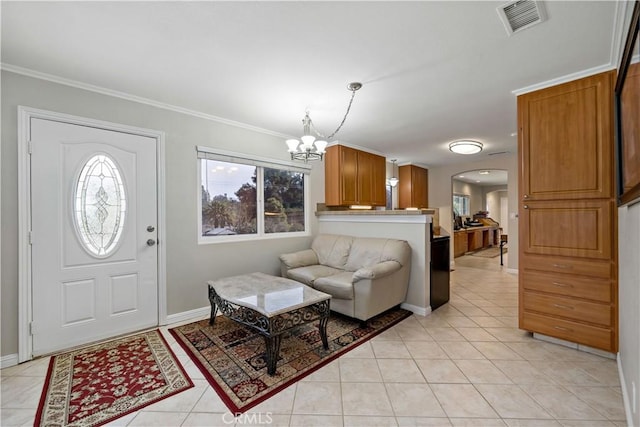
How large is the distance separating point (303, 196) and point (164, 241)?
217cm

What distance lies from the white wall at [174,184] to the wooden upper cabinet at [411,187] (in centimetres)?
304

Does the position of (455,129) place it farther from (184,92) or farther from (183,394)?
(183,394)

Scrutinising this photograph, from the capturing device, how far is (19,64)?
2230mm

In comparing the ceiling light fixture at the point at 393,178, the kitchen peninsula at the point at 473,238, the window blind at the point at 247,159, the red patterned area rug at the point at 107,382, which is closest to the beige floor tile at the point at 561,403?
the red patterned area rug at the point at 107,382

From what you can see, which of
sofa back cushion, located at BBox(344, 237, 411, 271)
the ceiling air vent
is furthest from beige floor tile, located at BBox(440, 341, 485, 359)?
the ceiling air vent

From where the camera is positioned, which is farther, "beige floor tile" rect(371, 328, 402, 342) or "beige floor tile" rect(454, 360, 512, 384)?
"beige floor tile" rect(371, 328, 402, 342)

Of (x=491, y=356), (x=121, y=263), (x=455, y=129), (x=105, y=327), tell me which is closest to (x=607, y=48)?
(x=455, y=129)

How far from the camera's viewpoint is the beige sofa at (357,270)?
9.55 feet

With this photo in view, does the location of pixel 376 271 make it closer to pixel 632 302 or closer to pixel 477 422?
pixel 477 422

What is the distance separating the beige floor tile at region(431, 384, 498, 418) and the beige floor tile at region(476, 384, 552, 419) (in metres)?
0.05

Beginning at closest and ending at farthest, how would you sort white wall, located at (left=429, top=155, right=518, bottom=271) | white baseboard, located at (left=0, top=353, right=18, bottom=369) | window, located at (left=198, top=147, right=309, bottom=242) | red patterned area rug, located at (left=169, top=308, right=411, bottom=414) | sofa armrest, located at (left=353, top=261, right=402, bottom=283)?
red patterned area rug, located at (left=169, top=308, right=411, bottom=414) → white baseboard, located at (left=0, top=353, right=18, bottom=369) → sofa armrest, located at (left=353, top=261, right=402, bottom=283) → window, located at (left=198, top=147, right=309, bottom=242) → white wall, located at (left=429, top=155, right=518, bottom=271)

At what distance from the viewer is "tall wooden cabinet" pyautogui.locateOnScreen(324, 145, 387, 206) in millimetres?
4570

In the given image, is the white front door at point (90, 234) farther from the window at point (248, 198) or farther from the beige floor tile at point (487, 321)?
the beige floor tile at point (487, 321)

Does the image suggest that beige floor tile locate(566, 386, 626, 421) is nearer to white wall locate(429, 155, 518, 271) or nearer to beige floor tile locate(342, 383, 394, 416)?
beige floor tile locate(342, 383, 394, 416)
